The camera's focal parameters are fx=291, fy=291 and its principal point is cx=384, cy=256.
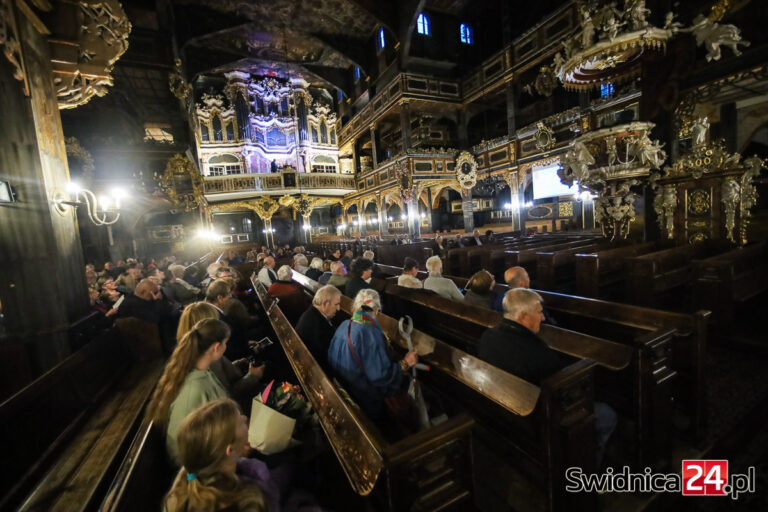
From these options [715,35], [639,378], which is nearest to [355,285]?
[639,378]

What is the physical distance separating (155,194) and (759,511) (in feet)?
40.7

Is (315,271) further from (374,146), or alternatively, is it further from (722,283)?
(374,146)

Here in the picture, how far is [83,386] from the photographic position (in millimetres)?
2256

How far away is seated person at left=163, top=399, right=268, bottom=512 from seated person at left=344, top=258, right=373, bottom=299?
2.64 m

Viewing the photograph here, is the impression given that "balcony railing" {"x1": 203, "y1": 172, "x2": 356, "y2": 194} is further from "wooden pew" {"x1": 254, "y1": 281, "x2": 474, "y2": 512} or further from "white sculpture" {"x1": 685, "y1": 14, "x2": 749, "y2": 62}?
"wooden pew" {"x1": 254, "y1": 281, "x2": 474, "y2": 512}

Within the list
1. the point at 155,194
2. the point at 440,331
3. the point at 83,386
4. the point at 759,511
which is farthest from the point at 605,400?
the point at 155,194

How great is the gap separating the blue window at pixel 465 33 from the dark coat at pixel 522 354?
54.0ft

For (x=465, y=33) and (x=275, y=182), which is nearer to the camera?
(x=465, y=33)

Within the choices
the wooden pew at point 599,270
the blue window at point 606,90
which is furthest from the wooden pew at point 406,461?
the blue window at point 606,90

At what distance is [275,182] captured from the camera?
55.8 feet

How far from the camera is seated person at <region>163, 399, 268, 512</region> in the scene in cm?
86

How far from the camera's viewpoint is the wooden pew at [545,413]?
1363 millimetres

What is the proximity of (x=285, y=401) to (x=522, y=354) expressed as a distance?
52.0 inches

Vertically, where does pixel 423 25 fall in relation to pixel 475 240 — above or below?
above
